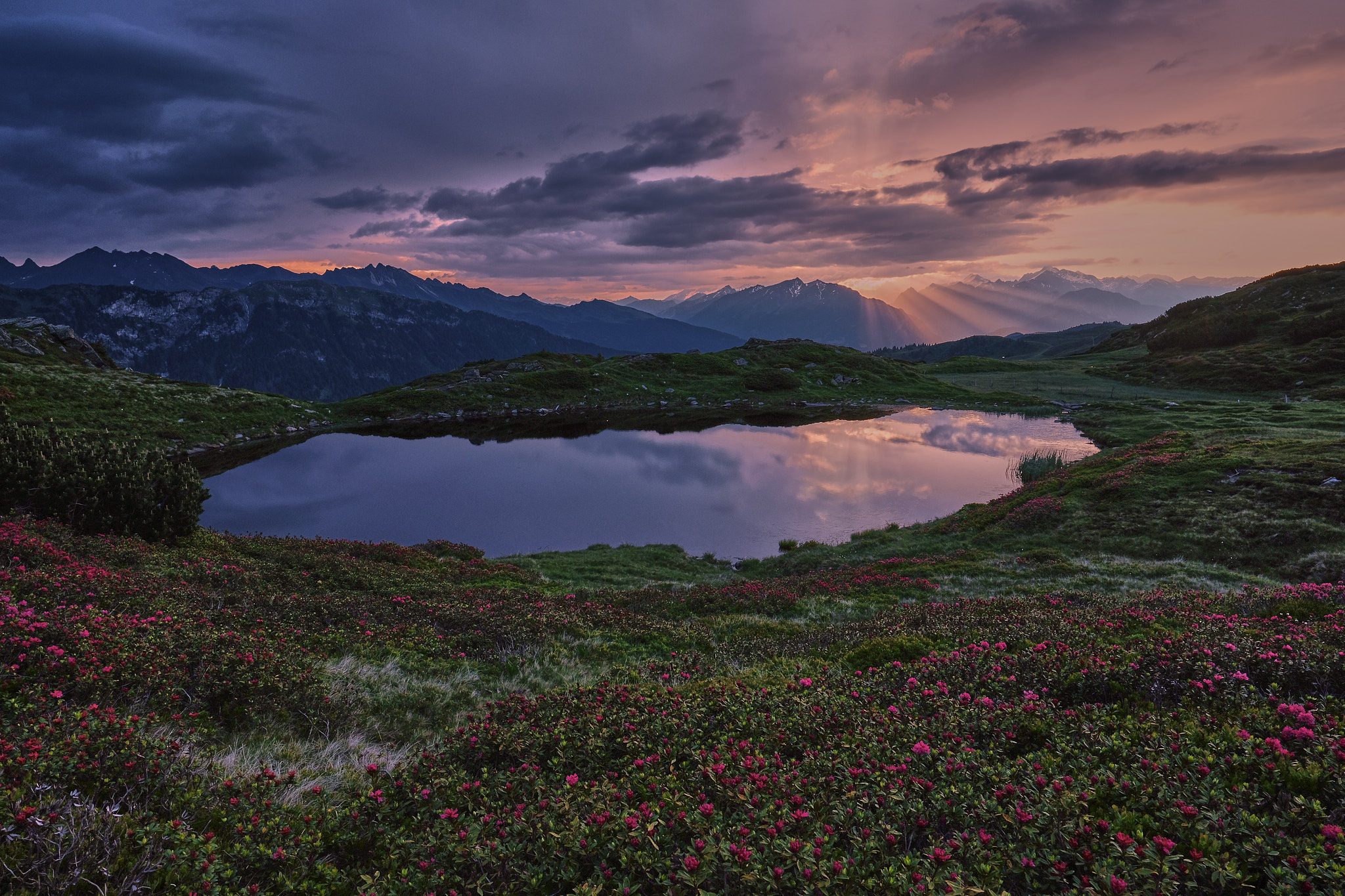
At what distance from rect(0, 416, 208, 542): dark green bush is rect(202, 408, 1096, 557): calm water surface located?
624 inches

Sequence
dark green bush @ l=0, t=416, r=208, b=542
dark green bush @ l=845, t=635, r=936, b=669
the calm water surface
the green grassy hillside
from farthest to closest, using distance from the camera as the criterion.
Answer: the green grassy hillside, the calm water surface, dark green bush @ l=0, t=416, r=208, b=542, dark green bush @ l=845, t=635, r=936, b=669

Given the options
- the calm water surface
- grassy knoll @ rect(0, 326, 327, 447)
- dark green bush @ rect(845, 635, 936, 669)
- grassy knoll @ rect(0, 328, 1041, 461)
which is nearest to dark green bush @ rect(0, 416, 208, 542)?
the calm water surface

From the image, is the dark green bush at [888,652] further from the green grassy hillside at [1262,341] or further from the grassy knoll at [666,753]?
the green grassy hillside at [1262,341]

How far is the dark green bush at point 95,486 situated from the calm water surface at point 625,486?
52.0ft

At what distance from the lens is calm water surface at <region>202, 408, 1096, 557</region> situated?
3591 cm

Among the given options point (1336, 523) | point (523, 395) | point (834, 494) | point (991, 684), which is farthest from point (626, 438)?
point (991, 684)

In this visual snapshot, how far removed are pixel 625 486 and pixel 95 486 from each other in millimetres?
33589

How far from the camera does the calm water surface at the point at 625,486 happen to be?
35906mm

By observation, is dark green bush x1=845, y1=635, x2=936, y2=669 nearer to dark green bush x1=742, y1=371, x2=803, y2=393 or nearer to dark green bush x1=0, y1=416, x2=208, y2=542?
dark green bush x1=0, y1=416, x2=208, y2=542

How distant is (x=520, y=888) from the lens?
4629 millimetres

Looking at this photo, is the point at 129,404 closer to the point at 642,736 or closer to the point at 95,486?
the point at 95,486

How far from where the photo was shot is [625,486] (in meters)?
47.4

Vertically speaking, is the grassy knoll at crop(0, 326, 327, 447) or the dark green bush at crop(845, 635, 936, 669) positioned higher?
the grassy knoll at crop(0, 326, 327, 447)

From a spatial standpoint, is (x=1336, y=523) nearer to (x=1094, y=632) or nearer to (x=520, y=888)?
(x=1094, y=632)
